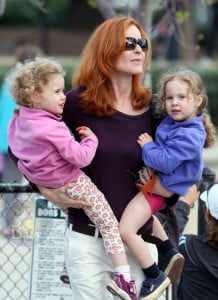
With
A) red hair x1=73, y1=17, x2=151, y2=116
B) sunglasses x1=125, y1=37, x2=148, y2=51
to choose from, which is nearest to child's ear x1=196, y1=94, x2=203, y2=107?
red hair x1=73, y1=17, x2=151, y2=116

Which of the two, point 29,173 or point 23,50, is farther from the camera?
point 23,50

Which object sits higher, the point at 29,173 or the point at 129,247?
the point at 29,173

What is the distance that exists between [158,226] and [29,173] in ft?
2.32

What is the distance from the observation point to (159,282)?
448cm

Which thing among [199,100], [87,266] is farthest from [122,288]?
[199,100]

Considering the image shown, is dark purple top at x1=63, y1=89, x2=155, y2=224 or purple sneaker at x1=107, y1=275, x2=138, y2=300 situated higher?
dark purple top at x1=63, y1=89, x2=155, y2=224

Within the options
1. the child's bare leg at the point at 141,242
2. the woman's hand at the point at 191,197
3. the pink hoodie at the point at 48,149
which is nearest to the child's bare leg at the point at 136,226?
the child's bare leg at the point at 141,242

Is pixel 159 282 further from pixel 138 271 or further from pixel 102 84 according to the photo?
pixel 102 84

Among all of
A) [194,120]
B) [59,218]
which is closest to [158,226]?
[194,120]

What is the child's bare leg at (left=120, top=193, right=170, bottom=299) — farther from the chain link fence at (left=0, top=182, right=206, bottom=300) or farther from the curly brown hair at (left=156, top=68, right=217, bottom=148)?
the chain link fence at (left=0, top=182, right=206, bottom=300)

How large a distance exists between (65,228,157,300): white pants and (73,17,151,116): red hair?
1.90ft

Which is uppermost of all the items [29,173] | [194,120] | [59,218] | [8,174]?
[194,120]

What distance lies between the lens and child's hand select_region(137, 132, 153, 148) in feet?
14.6

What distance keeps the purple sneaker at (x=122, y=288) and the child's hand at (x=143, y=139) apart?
1.96 ft
